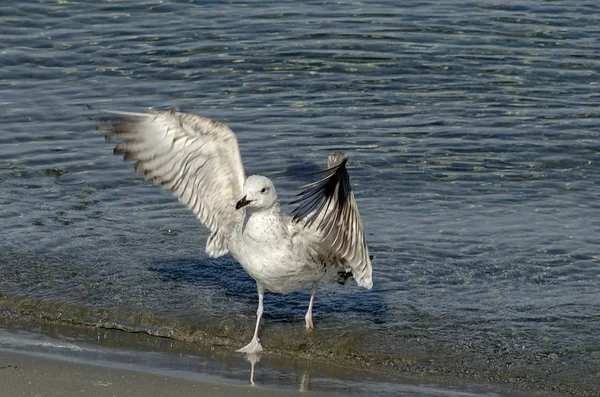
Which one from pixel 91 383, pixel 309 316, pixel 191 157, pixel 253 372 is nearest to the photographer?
pixel 91 383

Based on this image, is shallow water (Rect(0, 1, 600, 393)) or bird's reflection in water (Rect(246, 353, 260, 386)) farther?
shallow water (Rect(0, 1, 600, 393))

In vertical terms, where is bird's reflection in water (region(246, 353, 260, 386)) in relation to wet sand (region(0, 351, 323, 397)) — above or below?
below

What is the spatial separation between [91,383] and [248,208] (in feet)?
6.11

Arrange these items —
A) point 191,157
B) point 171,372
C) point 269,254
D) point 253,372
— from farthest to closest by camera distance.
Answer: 1. point 191,157
2. point 269,254
3. point 253,372
4. point 171,372

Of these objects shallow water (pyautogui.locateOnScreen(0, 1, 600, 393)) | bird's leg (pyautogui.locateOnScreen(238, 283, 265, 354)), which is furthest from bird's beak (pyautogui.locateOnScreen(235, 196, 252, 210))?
bird's leg (pyautogui.locateOnScreen(238, 283, 265, 354))

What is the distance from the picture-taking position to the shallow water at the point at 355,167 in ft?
25.2

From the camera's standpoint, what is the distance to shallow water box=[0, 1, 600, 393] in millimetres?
7680

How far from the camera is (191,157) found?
8000mm

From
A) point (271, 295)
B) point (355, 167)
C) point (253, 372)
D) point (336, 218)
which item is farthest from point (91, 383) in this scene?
point (355, 167)

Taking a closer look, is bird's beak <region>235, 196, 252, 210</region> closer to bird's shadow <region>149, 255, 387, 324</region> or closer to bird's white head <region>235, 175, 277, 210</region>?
bird's white head <region>235, 175, 277, 210</region>

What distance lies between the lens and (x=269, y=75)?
43.7 feet

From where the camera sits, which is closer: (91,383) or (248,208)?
(91,383)

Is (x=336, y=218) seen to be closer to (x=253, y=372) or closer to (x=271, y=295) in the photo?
(x=253, y=372)

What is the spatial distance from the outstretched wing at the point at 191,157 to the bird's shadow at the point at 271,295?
1.70ft
